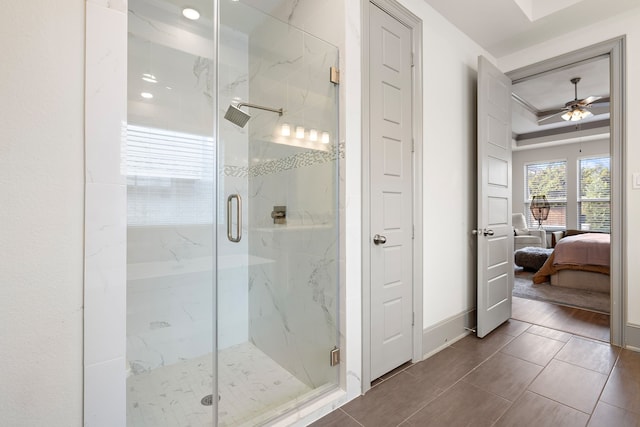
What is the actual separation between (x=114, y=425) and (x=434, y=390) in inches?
65.7

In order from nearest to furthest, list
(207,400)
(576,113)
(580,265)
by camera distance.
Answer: (207,400) → (580,265) → (576,113)

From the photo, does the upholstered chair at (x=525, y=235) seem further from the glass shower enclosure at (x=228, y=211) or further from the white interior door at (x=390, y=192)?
the glass shower enclosure at (x=228, y=211)

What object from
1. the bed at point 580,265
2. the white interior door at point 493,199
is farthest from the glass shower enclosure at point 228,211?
the bed at point 580,265

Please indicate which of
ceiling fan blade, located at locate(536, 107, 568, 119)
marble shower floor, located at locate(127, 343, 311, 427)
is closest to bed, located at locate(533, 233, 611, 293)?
ceiling fan blade, located at locate(536, 107, 568, 119)

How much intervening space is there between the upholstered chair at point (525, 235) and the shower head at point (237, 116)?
18.6 ft

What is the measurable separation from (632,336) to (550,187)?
572cm

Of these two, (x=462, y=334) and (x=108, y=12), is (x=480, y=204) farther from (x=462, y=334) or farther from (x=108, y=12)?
(x=108, y=12)

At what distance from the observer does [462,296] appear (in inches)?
107

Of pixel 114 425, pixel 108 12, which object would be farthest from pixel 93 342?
pixel 108 12

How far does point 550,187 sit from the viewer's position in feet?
23.0

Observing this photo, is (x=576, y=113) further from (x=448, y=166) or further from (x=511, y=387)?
(x=511, y=387)

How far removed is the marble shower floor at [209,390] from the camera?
1580mm

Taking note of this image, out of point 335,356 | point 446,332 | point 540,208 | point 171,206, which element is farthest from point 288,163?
point 540,208

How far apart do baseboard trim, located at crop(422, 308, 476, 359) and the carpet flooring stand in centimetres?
153
